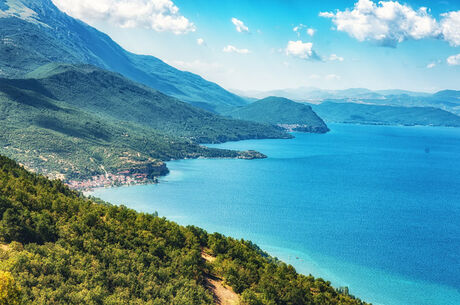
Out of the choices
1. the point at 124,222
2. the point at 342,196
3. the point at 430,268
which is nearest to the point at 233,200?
the point at 342,196

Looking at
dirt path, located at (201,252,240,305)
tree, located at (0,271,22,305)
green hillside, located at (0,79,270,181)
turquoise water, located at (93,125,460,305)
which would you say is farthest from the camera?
green hillside, located at (0,79,270,181)

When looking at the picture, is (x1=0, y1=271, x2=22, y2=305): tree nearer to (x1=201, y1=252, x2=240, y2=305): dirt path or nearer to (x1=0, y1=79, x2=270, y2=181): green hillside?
(x1=201, y1=252, x2=240, y2=305): dirt path

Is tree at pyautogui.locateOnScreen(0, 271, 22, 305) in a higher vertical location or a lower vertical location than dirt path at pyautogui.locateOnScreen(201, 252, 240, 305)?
higher

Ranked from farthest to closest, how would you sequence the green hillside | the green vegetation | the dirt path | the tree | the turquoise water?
the green hillside, the turquoise water, the dirt path, the green vegetation, the tree

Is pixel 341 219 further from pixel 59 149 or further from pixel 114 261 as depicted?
pixel 59 149

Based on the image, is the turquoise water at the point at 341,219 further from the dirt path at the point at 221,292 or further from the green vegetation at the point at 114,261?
the dirt path at the point at 221,292

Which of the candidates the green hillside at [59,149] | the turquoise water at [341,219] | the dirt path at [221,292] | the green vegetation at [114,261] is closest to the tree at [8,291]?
the green vegetation at [114,261]

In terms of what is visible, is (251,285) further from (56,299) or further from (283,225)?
(283,225)

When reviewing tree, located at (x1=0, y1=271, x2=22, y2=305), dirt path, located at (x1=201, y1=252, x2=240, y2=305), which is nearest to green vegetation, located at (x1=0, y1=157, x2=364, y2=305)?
tree, located at (x1=0, y1=271, x2=22, y2=305)
